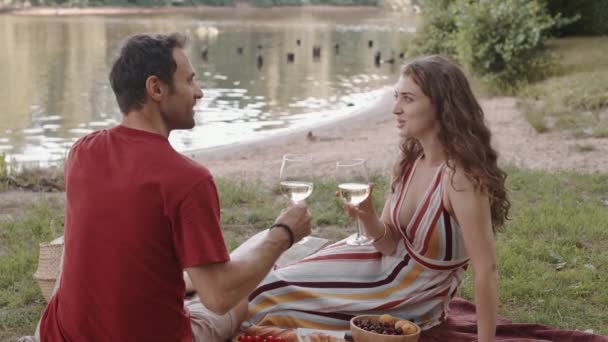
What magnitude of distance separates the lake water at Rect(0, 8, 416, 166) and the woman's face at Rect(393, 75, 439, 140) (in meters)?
10.1

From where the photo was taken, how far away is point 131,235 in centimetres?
267

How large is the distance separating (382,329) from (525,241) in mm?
2716

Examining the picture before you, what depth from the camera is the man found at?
2.62 meters

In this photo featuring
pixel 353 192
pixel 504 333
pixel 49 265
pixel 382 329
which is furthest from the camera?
pixel 49 265

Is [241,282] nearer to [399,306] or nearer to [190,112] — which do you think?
[190,112]

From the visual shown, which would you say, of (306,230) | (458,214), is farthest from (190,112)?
(458,214)

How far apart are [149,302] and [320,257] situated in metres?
1.74

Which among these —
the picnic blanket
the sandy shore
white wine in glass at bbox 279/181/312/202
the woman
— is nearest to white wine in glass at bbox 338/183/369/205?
the woman

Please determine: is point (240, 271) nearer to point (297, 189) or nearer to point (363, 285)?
point (297, 189)

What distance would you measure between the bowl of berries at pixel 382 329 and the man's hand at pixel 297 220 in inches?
38.9

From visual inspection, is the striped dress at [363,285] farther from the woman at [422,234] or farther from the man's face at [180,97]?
the man's face at [180,97]

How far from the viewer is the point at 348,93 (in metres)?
24.2

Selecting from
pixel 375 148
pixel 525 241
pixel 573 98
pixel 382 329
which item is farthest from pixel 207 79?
pixel 382 329

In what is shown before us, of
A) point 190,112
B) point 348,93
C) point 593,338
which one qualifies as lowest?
point 348,93
